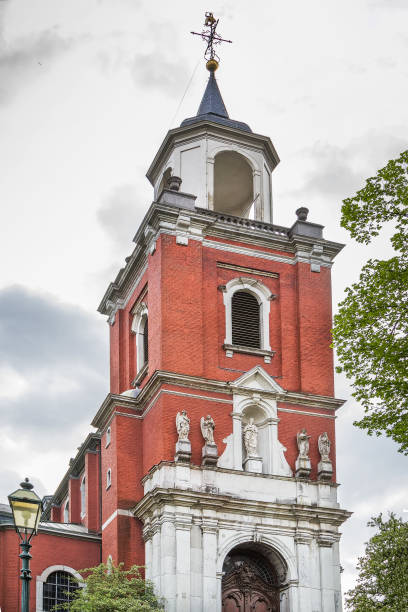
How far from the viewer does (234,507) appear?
3303 cm

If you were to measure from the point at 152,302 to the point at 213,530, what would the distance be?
27.4ft

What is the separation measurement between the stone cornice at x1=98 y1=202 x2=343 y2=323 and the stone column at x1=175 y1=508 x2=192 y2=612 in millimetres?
9924

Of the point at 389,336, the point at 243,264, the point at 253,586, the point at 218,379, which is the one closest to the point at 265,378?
the point at 218,379

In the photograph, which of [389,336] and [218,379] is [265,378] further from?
[389,336]

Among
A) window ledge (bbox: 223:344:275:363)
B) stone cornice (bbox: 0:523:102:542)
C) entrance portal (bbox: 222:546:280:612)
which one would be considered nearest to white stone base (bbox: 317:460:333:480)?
entrance portal (bbox: 222:546:280:612)

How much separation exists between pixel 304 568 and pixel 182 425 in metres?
5.86

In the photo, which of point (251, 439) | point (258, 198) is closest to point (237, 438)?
point (251, 439)

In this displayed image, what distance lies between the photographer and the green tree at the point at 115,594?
29.8 meters

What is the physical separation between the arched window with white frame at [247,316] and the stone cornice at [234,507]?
18.0 ft

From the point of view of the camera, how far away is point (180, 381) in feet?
113

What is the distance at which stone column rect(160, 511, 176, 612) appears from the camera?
31031 mm

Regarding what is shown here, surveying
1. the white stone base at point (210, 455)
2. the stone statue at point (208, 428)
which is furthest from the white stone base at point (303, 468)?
the stone statue at point (208, 428)

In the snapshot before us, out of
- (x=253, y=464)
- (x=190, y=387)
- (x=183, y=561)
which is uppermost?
(x=190, y=387)

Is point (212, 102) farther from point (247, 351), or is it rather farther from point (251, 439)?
point (251, 439)
